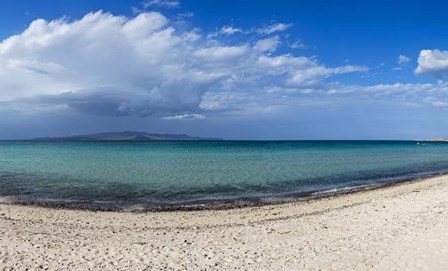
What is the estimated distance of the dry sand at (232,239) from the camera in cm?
1063

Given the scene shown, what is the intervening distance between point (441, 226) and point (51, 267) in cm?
1309

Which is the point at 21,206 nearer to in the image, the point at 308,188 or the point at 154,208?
the point at 154,208

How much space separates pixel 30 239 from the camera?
12602mm

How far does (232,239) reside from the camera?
519 inches

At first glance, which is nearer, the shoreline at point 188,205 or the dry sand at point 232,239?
the dry sand at point 232,239

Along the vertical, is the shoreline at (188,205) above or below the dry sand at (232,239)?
below

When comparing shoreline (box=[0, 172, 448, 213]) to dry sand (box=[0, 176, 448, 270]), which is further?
shoreline (box=[0, 172, 448, 213])

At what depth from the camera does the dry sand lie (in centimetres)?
1063

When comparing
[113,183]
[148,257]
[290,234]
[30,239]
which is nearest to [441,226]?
[290,234]

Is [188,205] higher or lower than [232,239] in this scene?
lower

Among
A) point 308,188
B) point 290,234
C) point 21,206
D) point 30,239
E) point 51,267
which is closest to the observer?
point 51,267

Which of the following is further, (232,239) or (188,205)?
(188,205)

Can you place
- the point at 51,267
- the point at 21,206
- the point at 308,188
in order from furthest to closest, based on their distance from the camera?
the point at 308,188, the point at 21,206, the point at 51,267

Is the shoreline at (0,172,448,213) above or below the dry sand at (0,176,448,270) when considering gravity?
below
